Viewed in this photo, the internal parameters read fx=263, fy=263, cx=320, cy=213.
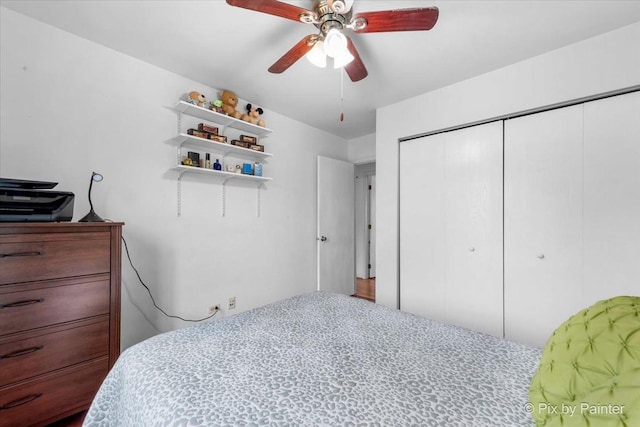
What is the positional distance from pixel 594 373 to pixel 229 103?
285 centimetres

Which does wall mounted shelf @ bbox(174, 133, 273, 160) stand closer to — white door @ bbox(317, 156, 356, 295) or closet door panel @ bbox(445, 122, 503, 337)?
white door @ bbox(317, 156, 356, 295)

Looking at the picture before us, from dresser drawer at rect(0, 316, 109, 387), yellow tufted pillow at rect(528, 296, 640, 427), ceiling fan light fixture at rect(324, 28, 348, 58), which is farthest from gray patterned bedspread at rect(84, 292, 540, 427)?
ceiling fan light fixture at rect(324, 28, 348, 58)

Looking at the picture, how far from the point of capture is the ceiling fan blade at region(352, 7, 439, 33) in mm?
1263

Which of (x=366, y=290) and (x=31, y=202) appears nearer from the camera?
(x=31, y=202)

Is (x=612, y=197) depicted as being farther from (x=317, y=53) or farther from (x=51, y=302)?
(x=51, y=302)

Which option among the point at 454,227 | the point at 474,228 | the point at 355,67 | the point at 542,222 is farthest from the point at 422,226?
the point at 355,67

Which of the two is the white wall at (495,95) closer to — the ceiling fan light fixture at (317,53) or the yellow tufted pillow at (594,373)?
the ceiling fan light fixture at (317,53)

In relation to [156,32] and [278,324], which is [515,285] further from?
[156,32]

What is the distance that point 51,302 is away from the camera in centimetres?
141

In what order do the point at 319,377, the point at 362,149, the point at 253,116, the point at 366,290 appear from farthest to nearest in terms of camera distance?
the point at 366,290, the point at 362,149, the point at 253,116, the point at 319,377

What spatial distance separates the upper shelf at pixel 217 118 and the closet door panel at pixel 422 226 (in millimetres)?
1604

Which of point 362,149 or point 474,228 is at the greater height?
point 362,149

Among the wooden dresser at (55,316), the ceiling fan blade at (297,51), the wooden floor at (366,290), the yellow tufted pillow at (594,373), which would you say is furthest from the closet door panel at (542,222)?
the wooden dresser at (55,316)

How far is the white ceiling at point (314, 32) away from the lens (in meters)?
1.59
